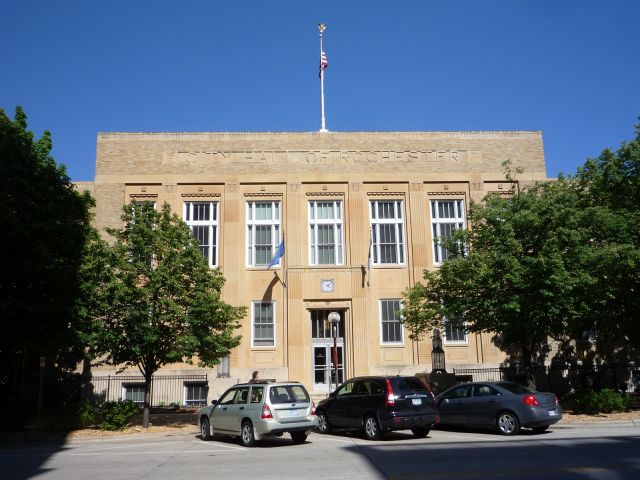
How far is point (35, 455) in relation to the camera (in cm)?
1398

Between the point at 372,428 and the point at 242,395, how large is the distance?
3.47m

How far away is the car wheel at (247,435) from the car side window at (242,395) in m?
0.62

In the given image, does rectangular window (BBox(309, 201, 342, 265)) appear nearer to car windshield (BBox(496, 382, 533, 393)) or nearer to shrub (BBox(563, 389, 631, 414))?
shrub (BBox(563, 389, 631, 414))

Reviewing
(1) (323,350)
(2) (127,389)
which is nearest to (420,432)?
(1) (323,350)

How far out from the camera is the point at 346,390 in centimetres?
1647

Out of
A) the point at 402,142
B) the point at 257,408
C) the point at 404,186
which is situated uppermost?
the point at 402,142

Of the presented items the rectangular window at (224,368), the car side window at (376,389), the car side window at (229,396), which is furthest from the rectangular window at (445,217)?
the car side window at (229,396)

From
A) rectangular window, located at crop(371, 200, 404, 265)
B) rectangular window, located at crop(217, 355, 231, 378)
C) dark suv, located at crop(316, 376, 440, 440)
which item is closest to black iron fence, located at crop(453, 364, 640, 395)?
rectangular window, located at crop(371, 200, 404, 265)

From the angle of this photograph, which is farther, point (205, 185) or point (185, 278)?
point (205, 185)

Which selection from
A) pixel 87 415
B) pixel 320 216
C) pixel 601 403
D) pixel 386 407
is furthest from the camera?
pixel 320 216

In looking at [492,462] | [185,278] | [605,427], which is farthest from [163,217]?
[605,427]

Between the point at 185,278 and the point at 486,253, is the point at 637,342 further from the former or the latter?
the point at 185,278

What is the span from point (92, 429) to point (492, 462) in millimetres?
14062

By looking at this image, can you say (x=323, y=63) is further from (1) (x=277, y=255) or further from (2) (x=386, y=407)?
(2) (x=386, y=407)
